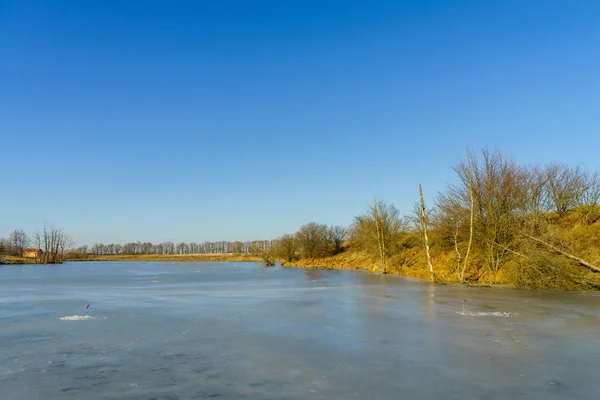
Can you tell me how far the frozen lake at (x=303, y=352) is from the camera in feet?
17.5

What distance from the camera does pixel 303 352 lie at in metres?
7.46

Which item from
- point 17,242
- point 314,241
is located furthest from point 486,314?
point 17,242

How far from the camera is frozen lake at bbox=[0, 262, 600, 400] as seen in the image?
5.34 metres

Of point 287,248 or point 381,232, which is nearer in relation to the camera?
point 381,232

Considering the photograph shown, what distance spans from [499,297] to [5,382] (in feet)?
52.8

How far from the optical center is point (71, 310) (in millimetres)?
13461

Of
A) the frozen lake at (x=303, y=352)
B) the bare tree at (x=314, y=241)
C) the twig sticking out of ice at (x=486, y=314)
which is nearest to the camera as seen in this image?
the frozen lake at (x=303, y=352)

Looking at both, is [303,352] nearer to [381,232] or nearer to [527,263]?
[527,263]

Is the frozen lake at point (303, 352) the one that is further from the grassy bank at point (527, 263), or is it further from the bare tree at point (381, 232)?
the bare tree at point (381, 232)

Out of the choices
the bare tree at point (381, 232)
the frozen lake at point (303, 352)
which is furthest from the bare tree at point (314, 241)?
the frozen lake at point (303, 352)

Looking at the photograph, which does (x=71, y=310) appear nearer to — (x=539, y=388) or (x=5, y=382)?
(x=5, y=382)

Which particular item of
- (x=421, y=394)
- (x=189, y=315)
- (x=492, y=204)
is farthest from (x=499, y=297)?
(x=421, y=394)

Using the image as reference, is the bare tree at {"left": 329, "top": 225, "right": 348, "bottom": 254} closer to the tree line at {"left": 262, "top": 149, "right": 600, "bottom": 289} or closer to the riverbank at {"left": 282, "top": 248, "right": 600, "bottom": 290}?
the riverbank at {"left": 282, "top": 248, "right": 600, "bottom": 290}

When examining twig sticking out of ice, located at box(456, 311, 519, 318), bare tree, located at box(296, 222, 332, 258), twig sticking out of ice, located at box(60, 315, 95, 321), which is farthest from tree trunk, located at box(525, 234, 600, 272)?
bare tree, located at box(296, 222, 332, 258)
